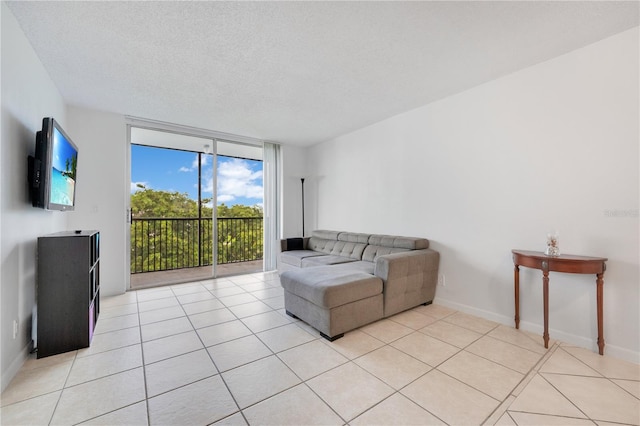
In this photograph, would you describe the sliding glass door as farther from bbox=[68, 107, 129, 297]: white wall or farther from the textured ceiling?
the textured ceiling

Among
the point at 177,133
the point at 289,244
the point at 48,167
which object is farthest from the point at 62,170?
the point at 289,244

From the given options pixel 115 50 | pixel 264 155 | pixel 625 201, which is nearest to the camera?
pixel 625 201

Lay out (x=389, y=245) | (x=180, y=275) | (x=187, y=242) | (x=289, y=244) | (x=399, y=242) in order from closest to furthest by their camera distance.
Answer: (x=399, y=242)
(x=389, y=245)
(x=289, y=244)
(x=180, y=275)
(x=187, y=242)

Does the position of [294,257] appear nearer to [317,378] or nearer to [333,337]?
[333,337]

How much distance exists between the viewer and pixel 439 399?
5.22ft

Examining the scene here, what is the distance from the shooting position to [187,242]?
549 centimetres

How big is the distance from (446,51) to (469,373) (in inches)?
99.8

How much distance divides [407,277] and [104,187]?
161 inches

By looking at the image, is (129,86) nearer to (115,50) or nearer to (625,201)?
(115,50)

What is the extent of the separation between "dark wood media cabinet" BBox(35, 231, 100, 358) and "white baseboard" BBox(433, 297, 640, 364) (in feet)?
11.9

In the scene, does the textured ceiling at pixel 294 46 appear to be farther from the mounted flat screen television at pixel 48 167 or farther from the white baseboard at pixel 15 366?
the white baseboard at pixel 15 366

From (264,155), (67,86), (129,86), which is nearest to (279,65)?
(129,86)

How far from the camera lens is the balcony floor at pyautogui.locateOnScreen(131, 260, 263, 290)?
14.1 ft

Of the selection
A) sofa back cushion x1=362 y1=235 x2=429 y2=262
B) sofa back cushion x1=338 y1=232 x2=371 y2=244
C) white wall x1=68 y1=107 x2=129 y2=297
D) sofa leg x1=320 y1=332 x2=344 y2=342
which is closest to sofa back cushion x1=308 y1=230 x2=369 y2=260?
sofa back cushion x1=338 y1=232 x2=371 y2=244
